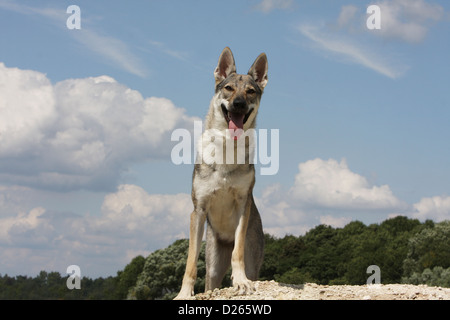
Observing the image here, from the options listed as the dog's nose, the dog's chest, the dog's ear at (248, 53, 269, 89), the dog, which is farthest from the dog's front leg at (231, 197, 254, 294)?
the dog's ear at (248, 53, 269, 89)

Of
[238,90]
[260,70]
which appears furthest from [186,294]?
[260,70]

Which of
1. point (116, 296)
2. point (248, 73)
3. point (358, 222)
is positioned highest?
point (358, 222)

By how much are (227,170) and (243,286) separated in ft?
9.19

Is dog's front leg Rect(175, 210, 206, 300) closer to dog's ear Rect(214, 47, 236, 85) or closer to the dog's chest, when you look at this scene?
the dog's chest

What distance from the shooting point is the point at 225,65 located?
14398 millimetres

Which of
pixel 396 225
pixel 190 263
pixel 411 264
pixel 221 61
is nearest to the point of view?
pixel 190 263

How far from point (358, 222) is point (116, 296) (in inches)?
1658

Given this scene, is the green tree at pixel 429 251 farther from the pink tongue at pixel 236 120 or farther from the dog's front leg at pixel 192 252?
the pink tongue at pixel 236 120

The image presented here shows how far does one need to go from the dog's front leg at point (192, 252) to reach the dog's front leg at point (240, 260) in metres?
0.89

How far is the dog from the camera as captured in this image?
1327cm
